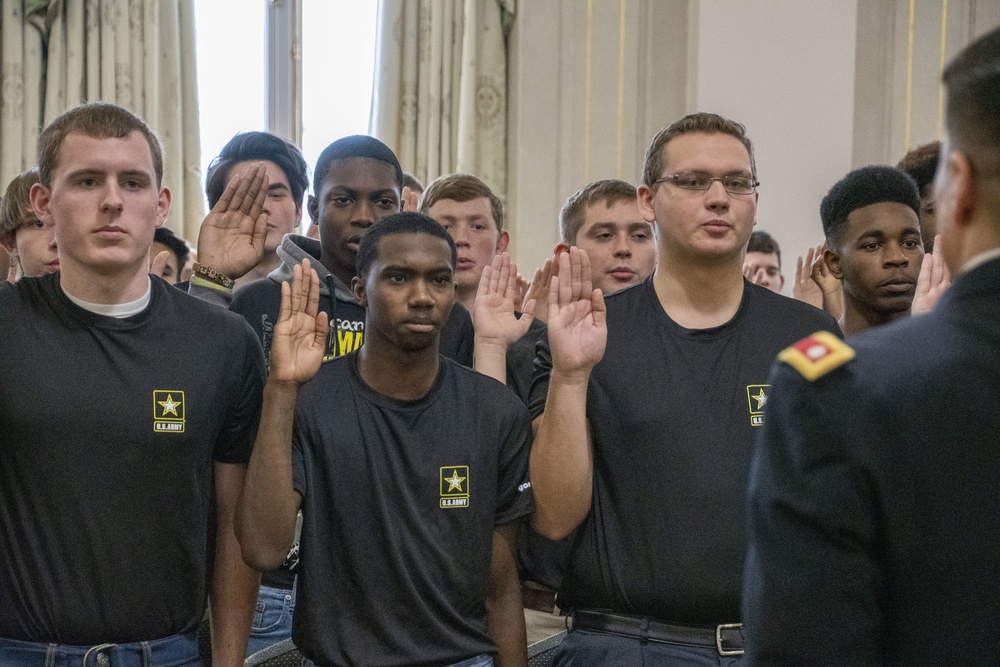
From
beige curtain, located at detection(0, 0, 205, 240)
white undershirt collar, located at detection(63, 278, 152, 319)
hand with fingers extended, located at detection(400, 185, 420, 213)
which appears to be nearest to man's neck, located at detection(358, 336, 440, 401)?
white undershirt collar, located at detection(63, 278, 152, 319)

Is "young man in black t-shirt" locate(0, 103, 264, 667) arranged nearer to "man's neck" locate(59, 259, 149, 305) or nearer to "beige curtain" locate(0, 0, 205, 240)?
"man's neck" locate(59, 259, 149, 305)

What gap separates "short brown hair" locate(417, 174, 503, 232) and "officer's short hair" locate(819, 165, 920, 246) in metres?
0.94

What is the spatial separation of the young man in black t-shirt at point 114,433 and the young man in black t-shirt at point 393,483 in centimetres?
10

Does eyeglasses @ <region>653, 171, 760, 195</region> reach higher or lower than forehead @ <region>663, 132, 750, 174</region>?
lower

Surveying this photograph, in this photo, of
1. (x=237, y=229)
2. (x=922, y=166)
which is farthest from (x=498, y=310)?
(x=922, y=166)

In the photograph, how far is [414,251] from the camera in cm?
221

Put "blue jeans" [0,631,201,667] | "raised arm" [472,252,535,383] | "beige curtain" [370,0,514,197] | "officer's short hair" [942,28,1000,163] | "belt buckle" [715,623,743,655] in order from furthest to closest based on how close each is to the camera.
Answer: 1. "beige curtain" [370,0,514,197]
2. "raised arm" [472,252,535,383]
3. "belt buckle" [715,623,743,655]
4. "blue jeans" [0,631,201,667]
5. "officer's short hair" [942,28,1000,163]

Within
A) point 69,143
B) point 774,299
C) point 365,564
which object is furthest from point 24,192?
point 774,299

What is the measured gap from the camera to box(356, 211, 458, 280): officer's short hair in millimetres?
2258

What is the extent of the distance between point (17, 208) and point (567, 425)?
161 cm

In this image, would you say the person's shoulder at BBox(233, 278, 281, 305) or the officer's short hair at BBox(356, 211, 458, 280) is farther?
the person's shoulder at BBox(233, 278, 281, 305)

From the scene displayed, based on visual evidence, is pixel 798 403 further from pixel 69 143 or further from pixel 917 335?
pixel 69 143

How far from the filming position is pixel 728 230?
2.12 meters

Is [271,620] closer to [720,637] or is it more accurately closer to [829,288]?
[720,637]
